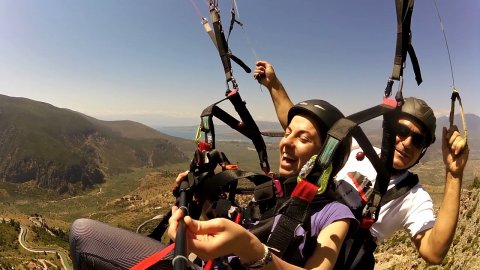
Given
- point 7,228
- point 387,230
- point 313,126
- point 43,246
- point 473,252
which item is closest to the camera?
point 313,126

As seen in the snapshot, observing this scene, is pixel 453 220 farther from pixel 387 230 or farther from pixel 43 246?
pixel 43 246

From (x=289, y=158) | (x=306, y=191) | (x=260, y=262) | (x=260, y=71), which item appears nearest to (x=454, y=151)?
(x=289, y=158)

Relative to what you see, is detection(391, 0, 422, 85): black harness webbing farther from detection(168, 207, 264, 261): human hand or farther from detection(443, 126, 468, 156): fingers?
detection(168, 207, 264, 261): human hand

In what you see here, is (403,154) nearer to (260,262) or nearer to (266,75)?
(266,75)

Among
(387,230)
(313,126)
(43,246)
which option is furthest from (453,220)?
(43,246)

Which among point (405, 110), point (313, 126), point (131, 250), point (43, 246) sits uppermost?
point (405, 110)

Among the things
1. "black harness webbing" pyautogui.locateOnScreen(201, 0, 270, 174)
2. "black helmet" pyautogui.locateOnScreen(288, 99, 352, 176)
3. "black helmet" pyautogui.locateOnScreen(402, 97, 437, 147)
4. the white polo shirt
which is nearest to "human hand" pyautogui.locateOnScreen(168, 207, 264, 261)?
"black helmet" pyautogui.locateOnScreen(288, 99, 352, 176)

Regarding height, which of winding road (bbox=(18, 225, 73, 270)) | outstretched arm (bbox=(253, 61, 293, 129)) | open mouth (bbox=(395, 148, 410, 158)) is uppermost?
outstretched arm (bbox=(253, 61, 293, 129))
